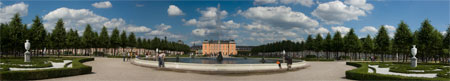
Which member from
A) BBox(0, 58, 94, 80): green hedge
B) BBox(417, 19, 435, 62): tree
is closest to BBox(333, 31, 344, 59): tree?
BBox(417, 19, 435, 62): tree

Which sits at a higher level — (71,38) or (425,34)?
(71,38)

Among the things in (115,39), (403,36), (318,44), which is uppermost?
(115,39)

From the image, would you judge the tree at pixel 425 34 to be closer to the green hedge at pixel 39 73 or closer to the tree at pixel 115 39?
the green hedge at pixel 39 73

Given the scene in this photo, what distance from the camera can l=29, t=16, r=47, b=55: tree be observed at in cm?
4153

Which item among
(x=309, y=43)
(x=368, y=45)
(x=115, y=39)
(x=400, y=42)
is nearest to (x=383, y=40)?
(x=400, y=42)

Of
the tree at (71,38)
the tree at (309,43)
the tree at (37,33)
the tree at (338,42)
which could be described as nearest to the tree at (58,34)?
the tree at (37,33)

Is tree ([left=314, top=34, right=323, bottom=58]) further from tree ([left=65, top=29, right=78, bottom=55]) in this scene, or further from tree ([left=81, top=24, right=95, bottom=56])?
tree ([left=65, top=29, right=78, bottom=55])

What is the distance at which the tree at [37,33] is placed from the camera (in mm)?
41531

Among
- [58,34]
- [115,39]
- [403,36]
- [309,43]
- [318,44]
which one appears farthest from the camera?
[309,43]

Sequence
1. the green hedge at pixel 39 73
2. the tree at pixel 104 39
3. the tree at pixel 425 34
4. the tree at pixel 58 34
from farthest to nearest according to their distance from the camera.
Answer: the tree at pixel 104 39 → the tree at pixel 58 34 → the tree at pixel 425 34 → the green hedge at pixel 39 73

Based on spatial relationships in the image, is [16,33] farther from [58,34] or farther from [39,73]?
[39,73]

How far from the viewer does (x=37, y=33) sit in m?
42.8

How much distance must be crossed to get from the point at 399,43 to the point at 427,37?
447cm

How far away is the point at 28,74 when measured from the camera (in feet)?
46.9
